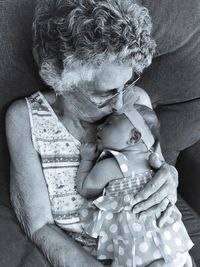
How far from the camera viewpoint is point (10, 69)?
56.8 inches

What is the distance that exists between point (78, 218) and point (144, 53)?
0.62 metres

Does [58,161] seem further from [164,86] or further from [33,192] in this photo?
[164,86]

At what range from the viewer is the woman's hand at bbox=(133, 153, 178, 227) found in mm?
1352

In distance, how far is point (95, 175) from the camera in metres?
1.39

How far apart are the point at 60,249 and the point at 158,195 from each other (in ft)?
1.27

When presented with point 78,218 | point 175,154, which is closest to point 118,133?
point 78,218

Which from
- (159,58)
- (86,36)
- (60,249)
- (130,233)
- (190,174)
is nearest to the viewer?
(86,36)

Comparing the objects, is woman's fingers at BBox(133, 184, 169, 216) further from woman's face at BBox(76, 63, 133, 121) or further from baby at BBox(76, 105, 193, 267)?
woman's face at BBox(76, 63, 133, 121)

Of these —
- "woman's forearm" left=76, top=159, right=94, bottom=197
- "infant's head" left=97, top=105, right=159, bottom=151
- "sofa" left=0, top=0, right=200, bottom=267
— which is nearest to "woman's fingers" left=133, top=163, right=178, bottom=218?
"infant's head" left=97, top=105, right=159, bottom=151

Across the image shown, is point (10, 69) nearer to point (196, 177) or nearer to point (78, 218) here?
point (78, 218)

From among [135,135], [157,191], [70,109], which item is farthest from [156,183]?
[70,109]

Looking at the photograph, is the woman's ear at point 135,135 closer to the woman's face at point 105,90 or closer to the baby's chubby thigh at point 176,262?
the woman's face at point 105,90

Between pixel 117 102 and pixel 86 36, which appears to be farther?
pixel 117 102

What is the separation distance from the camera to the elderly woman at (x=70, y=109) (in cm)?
124
